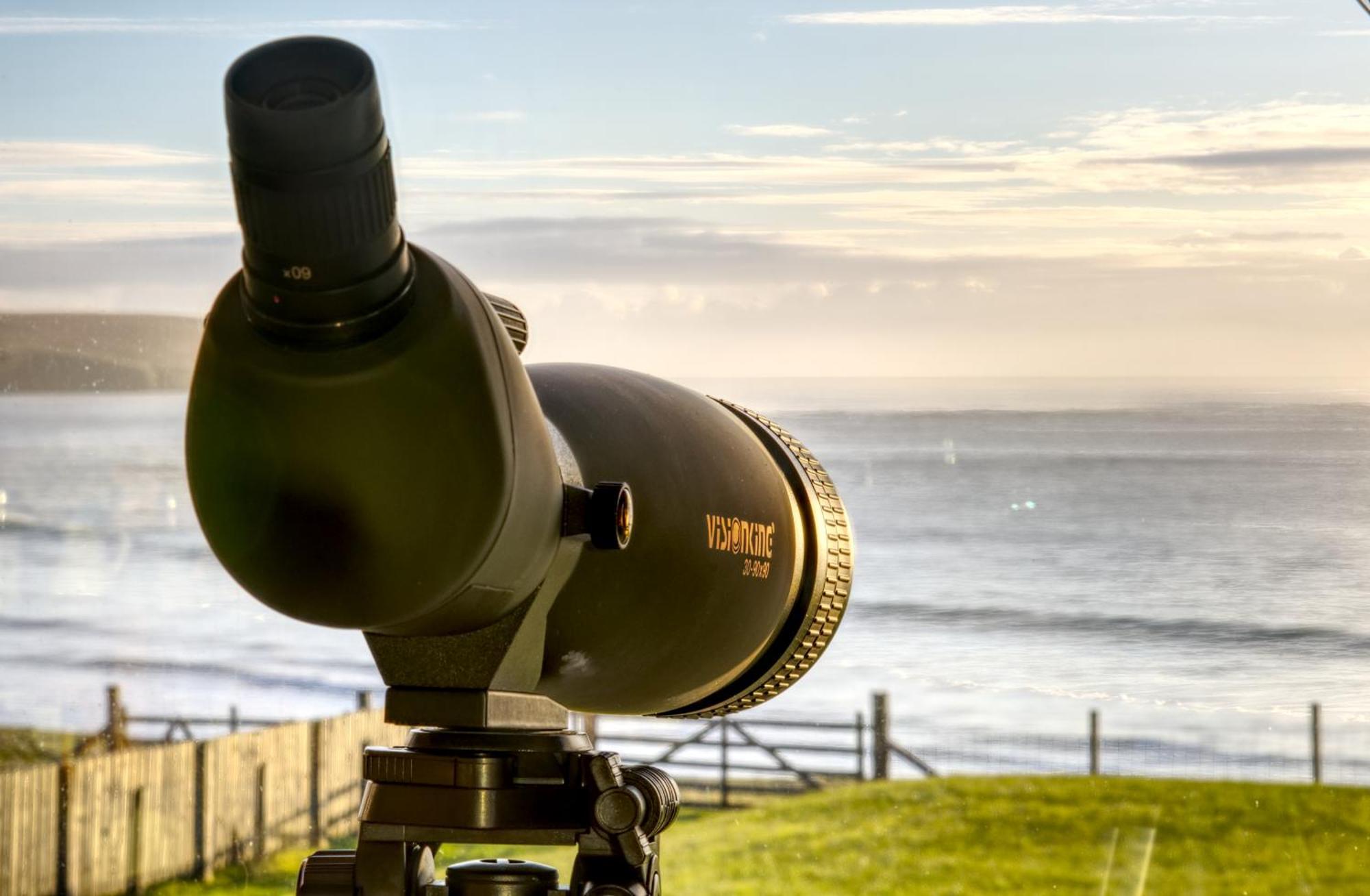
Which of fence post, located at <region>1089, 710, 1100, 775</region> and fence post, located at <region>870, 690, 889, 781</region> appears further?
fence post, located at <region>870, 690, 889, 781</region>

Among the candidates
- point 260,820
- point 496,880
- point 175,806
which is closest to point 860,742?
point 260,820

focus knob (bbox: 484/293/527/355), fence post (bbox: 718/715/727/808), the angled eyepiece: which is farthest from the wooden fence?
the angled eyepiece

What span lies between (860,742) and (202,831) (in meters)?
1.08

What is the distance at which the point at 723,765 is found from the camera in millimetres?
2518

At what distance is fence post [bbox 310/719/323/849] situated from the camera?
2.49 m

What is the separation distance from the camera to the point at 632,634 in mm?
667

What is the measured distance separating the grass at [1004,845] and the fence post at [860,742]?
0.17ft

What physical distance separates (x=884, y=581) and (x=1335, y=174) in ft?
3.02

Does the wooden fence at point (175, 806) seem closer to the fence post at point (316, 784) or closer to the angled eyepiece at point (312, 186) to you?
the fence post at point (316, 784)

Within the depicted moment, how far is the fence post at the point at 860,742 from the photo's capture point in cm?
246

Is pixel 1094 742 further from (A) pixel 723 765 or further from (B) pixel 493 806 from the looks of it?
(B) pixel 493 806

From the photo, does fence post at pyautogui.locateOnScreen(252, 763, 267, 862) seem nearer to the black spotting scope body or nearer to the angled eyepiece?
the black spotting scope body

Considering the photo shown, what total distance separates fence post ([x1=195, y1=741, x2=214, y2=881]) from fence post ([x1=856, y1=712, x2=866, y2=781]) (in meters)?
1.04

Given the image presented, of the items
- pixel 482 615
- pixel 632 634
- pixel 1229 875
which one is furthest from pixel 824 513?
pixel 1229 875
